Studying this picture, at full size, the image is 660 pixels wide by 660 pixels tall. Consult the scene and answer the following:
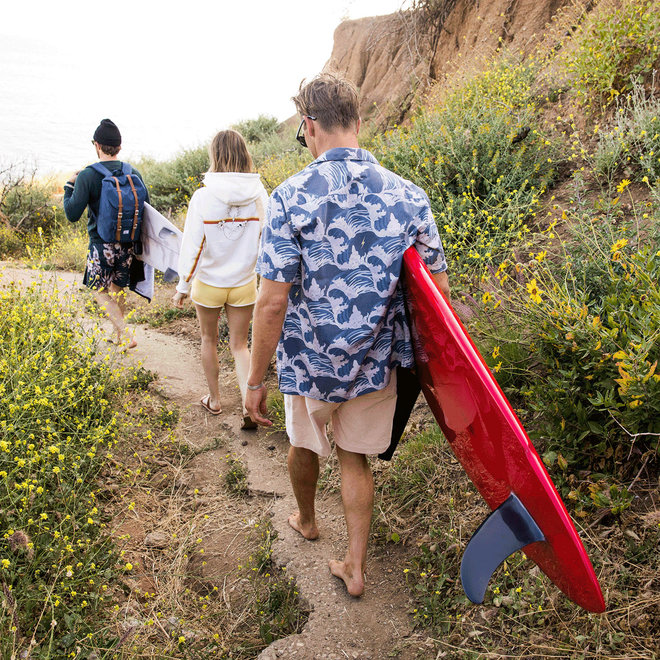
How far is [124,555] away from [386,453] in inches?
63.0

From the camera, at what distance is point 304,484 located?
110 inches

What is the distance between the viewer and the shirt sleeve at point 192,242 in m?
3.69

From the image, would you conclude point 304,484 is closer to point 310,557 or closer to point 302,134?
point 310,557

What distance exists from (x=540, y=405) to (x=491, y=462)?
2.83 feet

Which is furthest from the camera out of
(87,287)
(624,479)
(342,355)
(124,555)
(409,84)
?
(409,84)

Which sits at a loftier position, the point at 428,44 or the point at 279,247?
the point at 428,44

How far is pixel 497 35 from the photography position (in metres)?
8.12

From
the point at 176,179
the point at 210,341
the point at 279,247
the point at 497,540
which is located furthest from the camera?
the point at 176,179

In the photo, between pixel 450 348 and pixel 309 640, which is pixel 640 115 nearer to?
pixel 450 348

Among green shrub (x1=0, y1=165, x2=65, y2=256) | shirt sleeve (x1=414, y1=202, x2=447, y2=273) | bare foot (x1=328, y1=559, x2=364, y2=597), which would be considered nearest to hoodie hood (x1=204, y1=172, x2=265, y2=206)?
shirt sleeve (x1=414, y1=202, x2=447, y2=273)

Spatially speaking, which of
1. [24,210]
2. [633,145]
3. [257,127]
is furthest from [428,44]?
[24,210]

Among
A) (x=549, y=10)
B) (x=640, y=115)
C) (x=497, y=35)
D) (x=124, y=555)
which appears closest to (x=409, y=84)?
(x=497, y=35)

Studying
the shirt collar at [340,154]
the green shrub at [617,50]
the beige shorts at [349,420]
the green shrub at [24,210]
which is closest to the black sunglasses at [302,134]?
the shirt collar at [340,154]

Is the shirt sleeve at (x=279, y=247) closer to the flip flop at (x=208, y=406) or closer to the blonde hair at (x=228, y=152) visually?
the blonde hair at (x=228, y=152)
